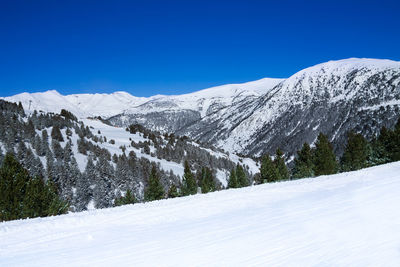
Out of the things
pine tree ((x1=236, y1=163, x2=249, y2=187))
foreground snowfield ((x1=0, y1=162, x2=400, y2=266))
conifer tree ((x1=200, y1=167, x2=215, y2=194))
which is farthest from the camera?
pine tree ((x1=236, y1=163, x2=249, y2=187))

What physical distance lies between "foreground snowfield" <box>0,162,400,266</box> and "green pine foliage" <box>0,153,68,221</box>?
1589 centimetres

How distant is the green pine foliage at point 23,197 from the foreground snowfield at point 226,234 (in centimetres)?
1589

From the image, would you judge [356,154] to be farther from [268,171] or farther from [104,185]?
[104,185]

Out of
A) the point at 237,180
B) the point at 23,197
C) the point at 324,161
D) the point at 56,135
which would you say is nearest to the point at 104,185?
the point at 237,180

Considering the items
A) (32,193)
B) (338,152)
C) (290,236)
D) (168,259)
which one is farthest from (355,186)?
(338,152)

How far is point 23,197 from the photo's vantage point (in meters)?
26.2

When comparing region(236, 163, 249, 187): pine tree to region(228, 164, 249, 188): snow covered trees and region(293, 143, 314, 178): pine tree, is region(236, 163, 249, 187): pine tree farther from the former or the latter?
region(293, 143, 314, 178): pine tree

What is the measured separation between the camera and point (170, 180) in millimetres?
66500

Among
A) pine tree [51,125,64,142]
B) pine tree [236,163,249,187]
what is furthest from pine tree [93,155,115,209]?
pine tree [236,163,249,187]

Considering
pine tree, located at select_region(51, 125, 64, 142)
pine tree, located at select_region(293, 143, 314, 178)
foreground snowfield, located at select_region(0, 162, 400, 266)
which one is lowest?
pine tree, located at select_region(293, 143, 314, 178)

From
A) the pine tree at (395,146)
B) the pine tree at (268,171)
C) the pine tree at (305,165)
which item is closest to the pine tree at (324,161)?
the pine tree at (305,165)

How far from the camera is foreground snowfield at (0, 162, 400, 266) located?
7969mm

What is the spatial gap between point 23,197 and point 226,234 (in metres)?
23.9

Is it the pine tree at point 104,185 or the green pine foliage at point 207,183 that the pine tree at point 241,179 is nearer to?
the green pine foliage at point 207,183
